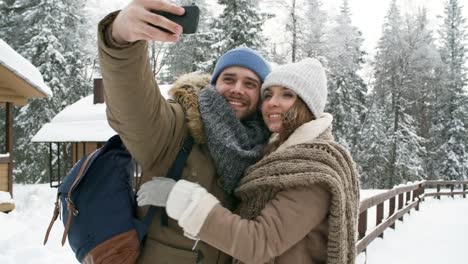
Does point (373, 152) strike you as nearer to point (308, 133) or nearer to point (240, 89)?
point (240, 89)

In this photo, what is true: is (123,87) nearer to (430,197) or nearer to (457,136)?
(430,197)

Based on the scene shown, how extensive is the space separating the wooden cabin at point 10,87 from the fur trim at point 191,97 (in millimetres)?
11214

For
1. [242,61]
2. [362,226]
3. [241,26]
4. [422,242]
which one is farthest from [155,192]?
[241,26]

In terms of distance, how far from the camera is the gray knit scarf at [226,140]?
2117 millimetres

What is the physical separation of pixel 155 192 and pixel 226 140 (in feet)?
1.35

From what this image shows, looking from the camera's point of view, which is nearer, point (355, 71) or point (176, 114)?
point (176, 114)

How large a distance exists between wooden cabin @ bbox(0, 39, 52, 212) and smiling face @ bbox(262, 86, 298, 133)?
37.6ft

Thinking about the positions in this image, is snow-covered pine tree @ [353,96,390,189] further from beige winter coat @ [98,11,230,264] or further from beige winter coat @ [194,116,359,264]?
beige winter coat @ [98,11,230,264]

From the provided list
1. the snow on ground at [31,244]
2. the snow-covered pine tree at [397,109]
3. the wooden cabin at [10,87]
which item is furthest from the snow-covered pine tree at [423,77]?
the snow on ground at [31,244]

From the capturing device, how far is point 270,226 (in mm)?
1902

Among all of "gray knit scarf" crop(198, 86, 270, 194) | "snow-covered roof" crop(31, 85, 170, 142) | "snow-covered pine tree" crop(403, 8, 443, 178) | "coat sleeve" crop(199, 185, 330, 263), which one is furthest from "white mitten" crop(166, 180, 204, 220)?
"snow-covered pine tree" crop(403, 8, 443, 178)

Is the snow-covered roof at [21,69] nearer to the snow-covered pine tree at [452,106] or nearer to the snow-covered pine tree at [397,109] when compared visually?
the snow-covered pine tree at [397,109]

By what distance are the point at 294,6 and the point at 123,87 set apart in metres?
24.3

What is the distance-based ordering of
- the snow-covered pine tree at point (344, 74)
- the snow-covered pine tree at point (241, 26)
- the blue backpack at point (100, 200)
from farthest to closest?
the snow-covered pine tree at point (344, 74) < the snow-covered pine tree at point (241, 26) < the blue backpack at point (100, 200)
